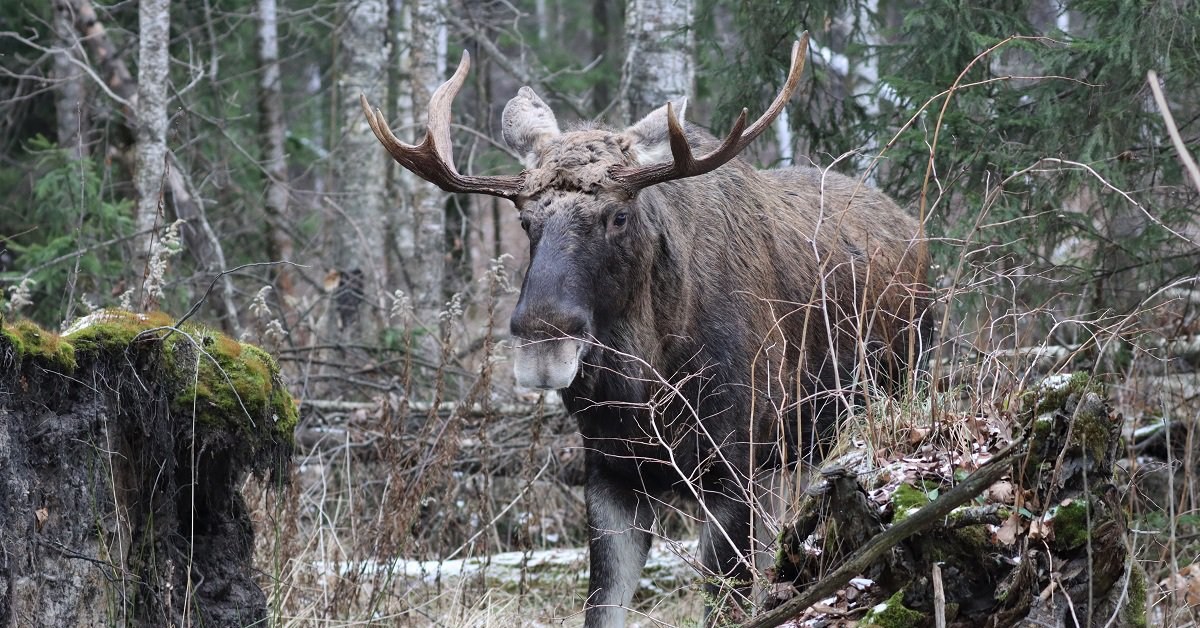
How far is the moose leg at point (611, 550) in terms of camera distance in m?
5.20

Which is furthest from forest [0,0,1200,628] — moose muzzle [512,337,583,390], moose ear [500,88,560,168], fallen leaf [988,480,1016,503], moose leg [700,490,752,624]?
moose muzzle [512,337,583,390]

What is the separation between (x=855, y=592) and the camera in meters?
3.52

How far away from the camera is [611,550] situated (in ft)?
17.3

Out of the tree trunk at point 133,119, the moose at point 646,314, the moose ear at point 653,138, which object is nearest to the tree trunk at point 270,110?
the tree trunk at point 133,119

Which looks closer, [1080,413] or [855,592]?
[1080,413]

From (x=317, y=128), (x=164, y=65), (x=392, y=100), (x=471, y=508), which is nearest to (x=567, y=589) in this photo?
(x=471, y=508)

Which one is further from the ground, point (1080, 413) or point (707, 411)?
point (1080, 413)

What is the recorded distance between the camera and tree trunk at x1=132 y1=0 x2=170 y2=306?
8211 mm

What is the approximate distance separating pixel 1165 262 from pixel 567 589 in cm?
372

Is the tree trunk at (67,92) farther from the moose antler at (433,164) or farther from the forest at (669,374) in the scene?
the moose antler at (433,164)

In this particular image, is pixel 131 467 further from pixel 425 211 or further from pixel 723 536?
pixel 425 211

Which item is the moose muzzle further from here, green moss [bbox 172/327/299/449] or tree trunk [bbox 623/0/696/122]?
tree trunk [bbox 623/0/696/122]

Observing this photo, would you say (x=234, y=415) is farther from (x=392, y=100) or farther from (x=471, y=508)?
(x=392, y=100)

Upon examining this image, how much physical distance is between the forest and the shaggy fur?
1.29 ft
